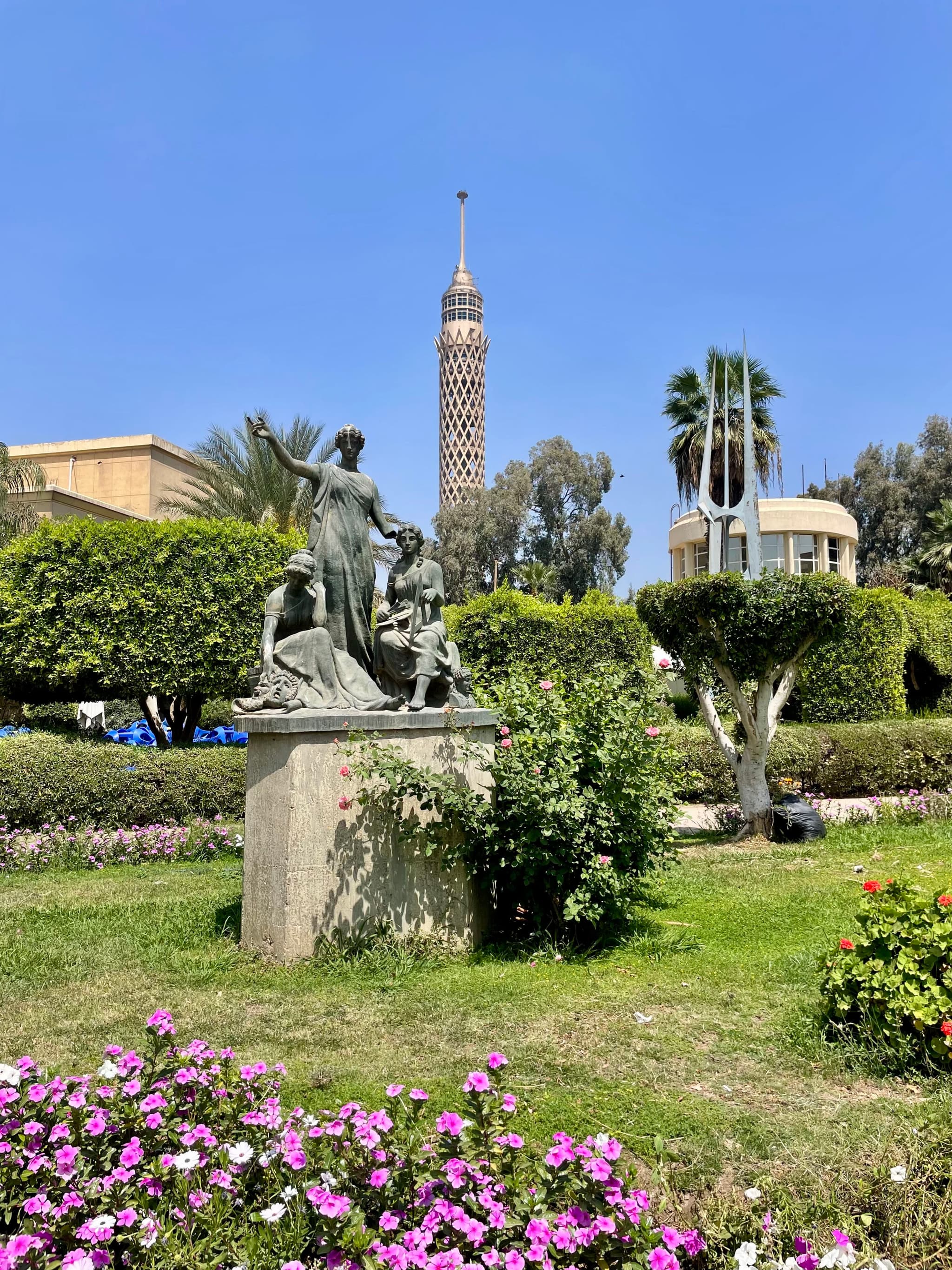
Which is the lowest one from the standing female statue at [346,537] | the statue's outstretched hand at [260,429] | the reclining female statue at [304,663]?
the reclining female statue at [304,663]

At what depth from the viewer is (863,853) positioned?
28.2 ft

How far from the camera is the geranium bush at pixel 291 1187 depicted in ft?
7.18

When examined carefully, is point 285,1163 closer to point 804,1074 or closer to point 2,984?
point 804,1074

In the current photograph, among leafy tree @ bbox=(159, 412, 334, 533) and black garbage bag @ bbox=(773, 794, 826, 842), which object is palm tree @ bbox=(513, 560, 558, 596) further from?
black garbage bag @ bbox=(773, 794, 826, 842)

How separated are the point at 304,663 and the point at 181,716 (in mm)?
11798

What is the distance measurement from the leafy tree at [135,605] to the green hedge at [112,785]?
132 inches

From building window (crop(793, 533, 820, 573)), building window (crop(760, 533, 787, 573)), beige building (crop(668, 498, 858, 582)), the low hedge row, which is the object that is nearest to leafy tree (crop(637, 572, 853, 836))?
the low hedge row

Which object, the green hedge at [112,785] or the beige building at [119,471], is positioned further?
the beige building at [119,471]

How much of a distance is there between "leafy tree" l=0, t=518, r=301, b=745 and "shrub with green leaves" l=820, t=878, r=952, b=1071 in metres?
11.6

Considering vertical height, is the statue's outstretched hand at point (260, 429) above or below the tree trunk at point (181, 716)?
above

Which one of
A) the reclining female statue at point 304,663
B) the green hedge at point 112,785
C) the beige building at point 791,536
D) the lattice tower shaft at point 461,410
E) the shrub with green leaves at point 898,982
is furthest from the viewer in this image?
the lattice tower shaft at point 461,410

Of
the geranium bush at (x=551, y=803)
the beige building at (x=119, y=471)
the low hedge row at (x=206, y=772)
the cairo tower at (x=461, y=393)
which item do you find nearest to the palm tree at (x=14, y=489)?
the beige building at (x=119, y=471)

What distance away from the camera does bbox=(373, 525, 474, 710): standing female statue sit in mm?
5832

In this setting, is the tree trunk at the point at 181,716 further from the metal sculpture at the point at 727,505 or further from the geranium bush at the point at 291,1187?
the geranium bush at the point at 291,1187
